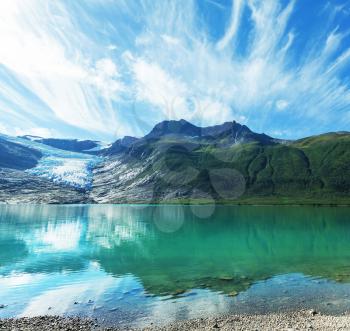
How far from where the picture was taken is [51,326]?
27.1 metres

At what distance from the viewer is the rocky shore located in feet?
85.1

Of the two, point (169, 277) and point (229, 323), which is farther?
point (169, 277)

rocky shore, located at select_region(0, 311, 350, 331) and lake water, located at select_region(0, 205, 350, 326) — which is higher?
lake water, located at select_region(0, 205, 350, 326)

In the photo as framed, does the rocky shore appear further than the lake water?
No

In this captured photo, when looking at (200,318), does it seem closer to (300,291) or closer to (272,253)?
(300,291)

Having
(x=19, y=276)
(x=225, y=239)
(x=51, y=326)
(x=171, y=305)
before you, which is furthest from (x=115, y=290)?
(x=225, y=239)

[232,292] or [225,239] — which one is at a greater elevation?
[225,239]

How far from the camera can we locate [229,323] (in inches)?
1083

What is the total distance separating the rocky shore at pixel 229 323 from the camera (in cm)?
2595

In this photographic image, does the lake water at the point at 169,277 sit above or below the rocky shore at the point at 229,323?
above

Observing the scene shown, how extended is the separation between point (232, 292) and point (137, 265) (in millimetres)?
22066

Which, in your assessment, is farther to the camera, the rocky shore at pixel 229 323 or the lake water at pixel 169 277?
the lake water at pixel 169 277

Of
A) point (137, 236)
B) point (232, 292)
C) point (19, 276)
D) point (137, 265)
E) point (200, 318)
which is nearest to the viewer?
point (200, 318)

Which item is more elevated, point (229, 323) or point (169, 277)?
point (169, 277)
